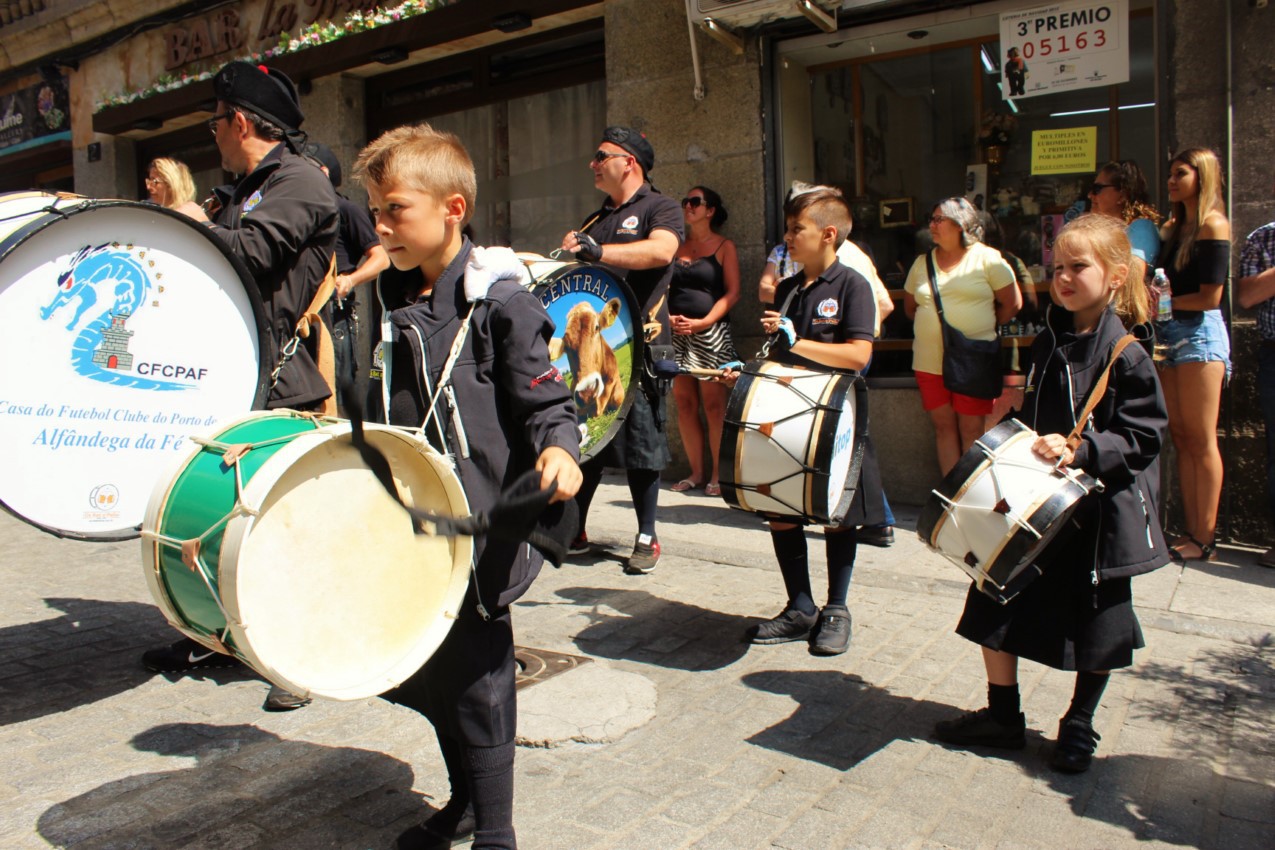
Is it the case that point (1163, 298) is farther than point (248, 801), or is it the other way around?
point (1163, 298)

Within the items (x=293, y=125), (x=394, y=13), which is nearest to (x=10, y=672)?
(x=293, y=125)

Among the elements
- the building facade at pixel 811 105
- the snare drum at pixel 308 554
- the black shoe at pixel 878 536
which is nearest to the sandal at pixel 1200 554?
the building facade at pixel 811 105

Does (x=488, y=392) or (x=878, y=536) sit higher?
(x=488, y=392)

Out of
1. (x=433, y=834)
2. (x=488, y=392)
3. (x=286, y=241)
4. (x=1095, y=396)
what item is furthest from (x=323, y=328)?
(x=1095, y=396)

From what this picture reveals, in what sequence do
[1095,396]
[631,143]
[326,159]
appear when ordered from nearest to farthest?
1. [1095,396]
2. [326,159]
3. [631,143]

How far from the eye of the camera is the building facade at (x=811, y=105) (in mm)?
5672

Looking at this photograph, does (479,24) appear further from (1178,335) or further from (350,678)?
(350,678)

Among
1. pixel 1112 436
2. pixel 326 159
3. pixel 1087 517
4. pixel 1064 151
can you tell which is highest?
pixel 1064 151

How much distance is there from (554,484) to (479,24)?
7097 mm

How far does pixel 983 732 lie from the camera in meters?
3.35

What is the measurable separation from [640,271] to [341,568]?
325cm

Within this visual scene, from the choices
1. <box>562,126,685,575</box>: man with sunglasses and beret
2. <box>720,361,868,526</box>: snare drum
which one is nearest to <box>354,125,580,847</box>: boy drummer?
<box>720,361,868,526</box>: snare drum

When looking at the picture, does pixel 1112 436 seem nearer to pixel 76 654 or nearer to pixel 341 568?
pixel 341 568

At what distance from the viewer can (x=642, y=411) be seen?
17.3 ft
